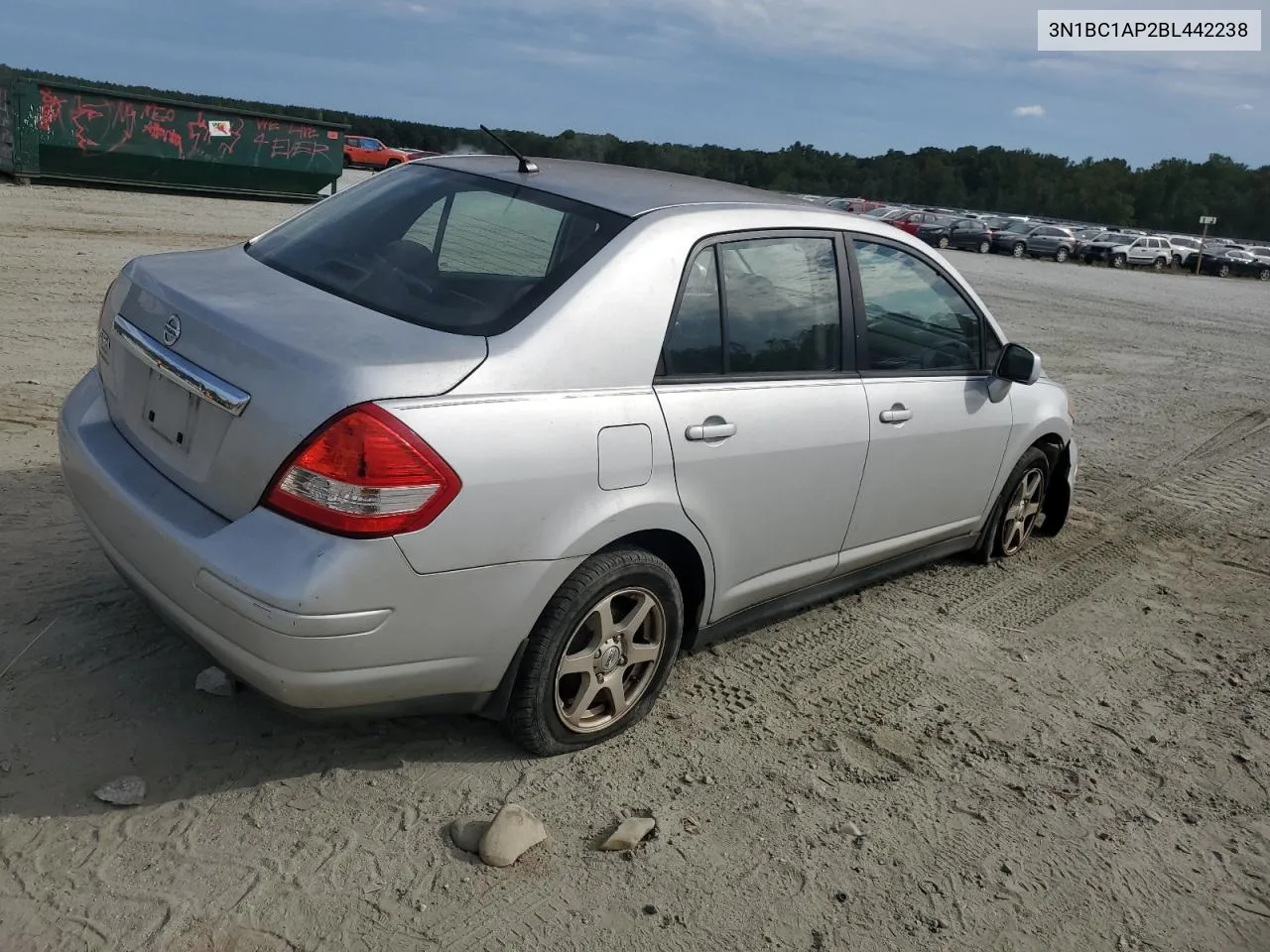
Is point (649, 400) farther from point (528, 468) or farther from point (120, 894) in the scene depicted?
point (120, 894)

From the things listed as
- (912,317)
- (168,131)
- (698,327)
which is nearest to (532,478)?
(698,327)

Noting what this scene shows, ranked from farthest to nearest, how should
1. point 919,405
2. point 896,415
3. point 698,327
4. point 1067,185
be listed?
point 1067,185
point 919,405
point 896,415
point 698,327

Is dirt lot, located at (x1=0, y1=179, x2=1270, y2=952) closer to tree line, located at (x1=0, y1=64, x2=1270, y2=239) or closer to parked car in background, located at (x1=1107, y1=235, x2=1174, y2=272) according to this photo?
parked car in background, located at (x1=1107, y1=235, x2=1174, y2=272)

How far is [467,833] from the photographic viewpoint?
3000mm

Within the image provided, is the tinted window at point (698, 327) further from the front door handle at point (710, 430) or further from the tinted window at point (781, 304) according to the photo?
the front door handle at point (710, 430)

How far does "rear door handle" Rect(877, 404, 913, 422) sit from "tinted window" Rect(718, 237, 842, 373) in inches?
11.5

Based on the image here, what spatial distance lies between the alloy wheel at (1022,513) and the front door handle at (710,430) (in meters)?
2.46

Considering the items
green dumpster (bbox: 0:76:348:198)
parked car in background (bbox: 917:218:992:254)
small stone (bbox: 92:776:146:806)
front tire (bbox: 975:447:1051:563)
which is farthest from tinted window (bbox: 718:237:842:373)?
parked car in background (bbox: 917:218:992:254)

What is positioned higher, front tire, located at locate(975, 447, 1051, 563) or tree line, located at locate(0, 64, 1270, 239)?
tree line, located at locate(0, 64, 1270, 239)

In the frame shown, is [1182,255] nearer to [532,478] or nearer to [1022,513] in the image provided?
[1022,513]

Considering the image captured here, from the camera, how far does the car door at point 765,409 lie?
3.45 meters

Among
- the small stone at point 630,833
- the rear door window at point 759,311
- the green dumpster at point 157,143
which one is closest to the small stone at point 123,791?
the small stone at point 630,833

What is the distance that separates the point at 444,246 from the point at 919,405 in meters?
1.93

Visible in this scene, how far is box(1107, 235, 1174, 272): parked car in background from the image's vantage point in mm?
43062
